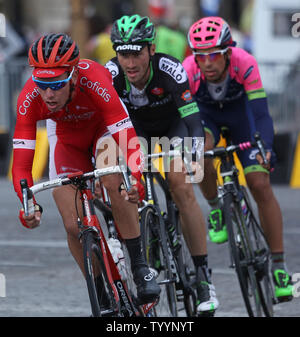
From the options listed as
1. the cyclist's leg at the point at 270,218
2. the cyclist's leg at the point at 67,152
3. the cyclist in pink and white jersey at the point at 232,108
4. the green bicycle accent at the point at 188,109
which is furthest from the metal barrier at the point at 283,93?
the cyclist's leg at the point at 67,152

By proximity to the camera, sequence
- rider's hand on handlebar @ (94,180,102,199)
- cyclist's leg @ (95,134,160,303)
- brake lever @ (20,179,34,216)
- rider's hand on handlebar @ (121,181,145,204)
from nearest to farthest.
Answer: brake lever @ (20,179,34,216) → rider's hand on handlebar @ (121,181,145,204) → cyclist's leg @ (95,134,160,303) → rider's hand on handlebar @ (94,180,102,199)

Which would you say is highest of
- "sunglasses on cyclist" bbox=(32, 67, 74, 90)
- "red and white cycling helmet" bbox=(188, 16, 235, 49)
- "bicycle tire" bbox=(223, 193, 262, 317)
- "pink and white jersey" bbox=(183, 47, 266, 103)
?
"red and white cycling helmet" bbox=(188, 16, 235, 49)

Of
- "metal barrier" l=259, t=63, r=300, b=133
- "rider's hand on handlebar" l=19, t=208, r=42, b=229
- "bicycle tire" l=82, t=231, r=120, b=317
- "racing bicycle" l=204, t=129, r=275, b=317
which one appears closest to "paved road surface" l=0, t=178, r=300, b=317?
"racing bicycle" l=204, t=129, r=275, b=317

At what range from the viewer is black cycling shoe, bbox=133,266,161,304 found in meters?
6.23

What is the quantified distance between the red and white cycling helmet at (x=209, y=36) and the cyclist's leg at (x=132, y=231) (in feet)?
4.47

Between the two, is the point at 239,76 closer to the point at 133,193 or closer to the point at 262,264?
the point at 262,264

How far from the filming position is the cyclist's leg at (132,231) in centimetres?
619

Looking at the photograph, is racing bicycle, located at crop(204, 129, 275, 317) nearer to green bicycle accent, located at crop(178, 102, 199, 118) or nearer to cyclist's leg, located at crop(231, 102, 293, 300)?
cyclist's leg, located at crop(231, 102, 293, 300)

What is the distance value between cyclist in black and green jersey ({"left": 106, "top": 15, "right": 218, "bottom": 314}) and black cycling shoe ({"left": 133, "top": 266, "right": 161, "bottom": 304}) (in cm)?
79

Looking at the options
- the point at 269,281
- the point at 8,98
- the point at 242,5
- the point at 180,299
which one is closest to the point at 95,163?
the point at 180,299

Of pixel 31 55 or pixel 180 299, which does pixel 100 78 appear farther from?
pixel 180 299

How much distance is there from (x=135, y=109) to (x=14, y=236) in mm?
4138

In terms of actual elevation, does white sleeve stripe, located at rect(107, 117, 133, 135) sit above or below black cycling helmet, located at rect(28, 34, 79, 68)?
below

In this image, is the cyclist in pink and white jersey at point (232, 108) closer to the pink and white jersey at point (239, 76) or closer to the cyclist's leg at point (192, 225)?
the pink and white jersey at point (239, 76)
